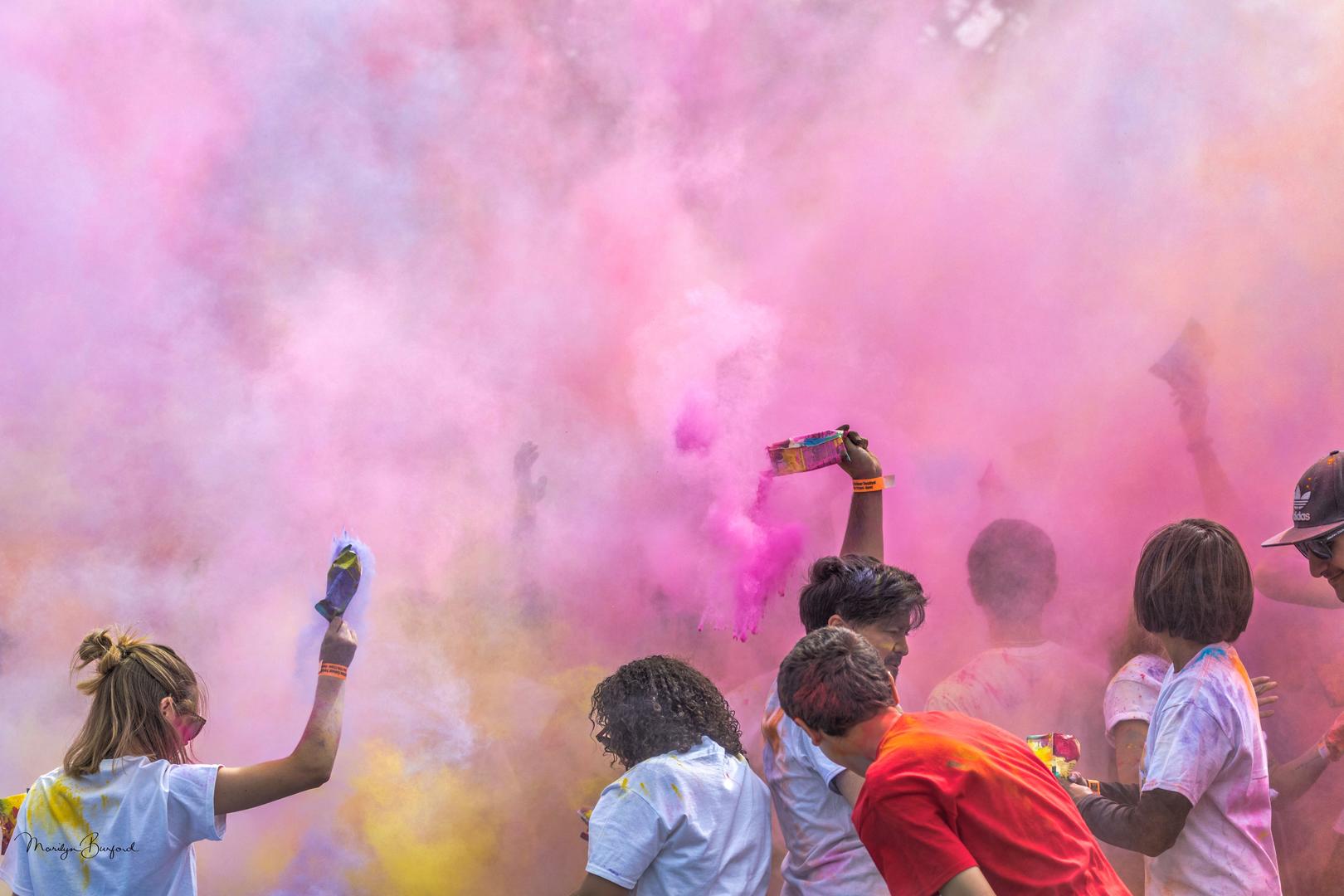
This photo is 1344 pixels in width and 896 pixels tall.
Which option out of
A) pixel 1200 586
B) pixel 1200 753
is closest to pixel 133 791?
pixel 1200 753

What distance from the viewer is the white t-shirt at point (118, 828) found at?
240 cm

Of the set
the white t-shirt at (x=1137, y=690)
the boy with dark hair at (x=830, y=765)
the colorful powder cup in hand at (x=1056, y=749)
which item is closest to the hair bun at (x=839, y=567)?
the boy with dark hair at (x=830, y=765)

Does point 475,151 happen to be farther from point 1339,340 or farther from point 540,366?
point 1339,340

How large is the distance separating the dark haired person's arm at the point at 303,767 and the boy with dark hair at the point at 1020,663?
215cm

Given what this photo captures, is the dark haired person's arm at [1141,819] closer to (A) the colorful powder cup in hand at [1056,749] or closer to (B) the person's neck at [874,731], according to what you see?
(A) the colorful powder cup in hand at [1056,749]

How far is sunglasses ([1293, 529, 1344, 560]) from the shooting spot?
2.81m

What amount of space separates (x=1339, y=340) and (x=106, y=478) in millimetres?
4390

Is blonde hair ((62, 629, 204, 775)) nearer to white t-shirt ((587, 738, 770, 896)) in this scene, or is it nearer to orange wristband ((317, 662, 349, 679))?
orange wristband ((317, 662, 349, 679))

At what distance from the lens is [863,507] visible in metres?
3.49

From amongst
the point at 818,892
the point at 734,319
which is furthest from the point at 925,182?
the point at 818,892

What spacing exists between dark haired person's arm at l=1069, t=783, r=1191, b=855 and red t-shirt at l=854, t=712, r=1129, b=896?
0.60 m


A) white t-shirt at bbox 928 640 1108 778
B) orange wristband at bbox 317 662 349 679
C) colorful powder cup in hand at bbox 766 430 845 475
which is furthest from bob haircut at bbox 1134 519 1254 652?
orange wristband at bbox 317 662 349 679

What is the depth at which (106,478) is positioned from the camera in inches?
139

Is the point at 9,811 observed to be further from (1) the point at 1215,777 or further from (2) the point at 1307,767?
(2) the point at 1307,767
